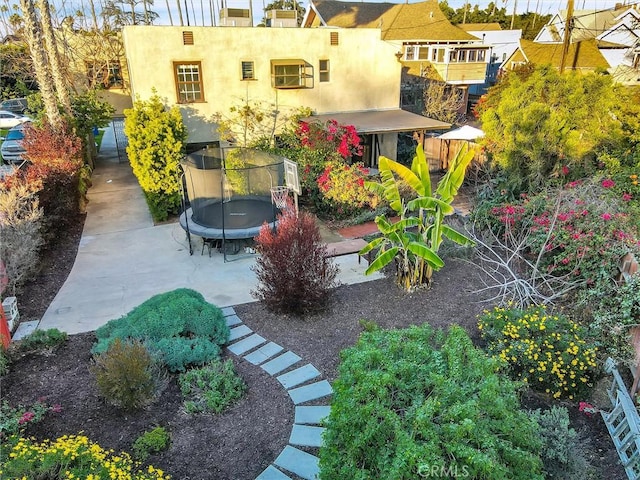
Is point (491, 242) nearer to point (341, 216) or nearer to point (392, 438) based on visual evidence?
point (341, 216)

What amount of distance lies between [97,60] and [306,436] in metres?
26.0

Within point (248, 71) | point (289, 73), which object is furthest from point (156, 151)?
point (289, 73)

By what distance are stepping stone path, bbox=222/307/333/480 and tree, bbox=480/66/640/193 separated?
27.4ft

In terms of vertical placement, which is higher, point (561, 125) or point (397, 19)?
point (397, 19)

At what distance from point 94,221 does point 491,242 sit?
35.2ft

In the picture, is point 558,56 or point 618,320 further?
point 558,56

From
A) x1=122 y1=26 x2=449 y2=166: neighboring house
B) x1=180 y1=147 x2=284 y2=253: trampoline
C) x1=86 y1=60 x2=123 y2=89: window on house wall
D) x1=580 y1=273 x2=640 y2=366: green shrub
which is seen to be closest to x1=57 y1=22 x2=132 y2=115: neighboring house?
x1=86 y1=60 x2=123 y2=89: window on house wall

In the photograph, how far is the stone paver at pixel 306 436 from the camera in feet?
16.2

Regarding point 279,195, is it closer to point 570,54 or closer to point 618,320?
point 618,320

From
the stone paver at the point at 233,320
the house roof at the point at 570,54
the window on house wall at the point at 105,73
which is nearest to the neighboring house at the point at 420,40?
the house roof at the point at 570,54

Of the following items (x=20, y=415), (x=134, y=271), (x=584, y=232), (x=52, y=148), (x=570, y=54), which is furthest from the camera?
(x=570, y=54)

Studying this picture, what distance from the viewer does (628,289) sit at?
615cm

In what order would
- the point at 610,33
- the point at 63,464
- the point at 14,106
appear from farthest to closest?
the point at 610,33 < the point at 14,106 < the point at 63,464

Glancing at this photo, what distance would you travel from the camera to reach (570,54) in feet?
111
